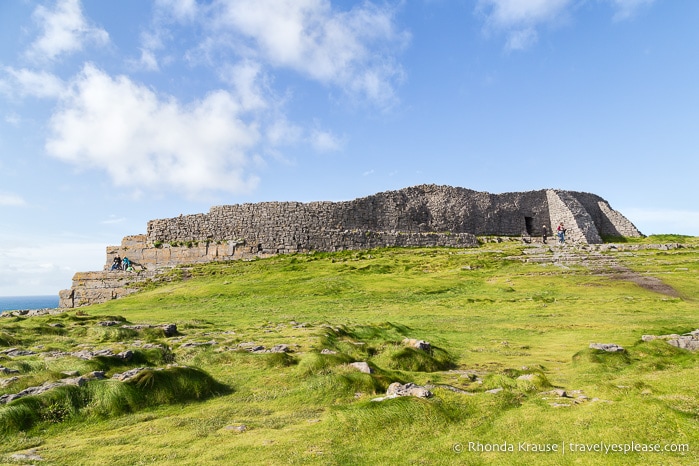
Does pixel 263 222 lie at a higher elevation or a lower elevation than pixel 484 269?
higher

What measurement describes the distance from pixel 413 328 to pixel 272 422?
984cm

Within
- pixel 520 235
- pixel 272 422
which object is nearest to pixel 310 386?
pixel 272 422

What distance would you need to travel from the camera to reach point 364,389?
7.75 meters

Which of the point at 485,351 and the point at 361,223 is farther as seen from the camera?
the point at 361,223

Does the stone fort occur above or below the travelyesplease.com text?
above

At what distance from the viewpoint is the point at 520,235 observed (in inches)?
1944

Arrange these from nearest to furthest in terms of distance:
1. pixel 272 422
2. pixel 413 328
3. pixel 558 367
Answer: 1. pixel 272 422
2. pixel 558 367
3. pixel 413 328

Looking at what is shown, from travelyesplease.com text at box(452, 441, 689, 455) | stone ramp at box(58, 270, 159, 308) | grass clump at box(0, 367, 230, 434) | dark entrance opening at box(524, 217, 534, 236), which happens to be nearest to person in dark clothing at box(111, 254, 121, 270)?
stone ramp at box(58, 270, 159, 308)

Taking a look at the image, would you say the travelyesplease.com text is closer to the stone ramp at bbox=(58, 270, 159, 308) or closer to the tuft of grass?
the tuft of grass

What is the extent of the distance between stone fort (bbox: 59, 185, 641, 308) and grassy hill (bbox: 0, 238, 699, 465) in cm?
1935

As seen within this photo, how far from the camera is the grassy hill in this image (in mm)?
5289

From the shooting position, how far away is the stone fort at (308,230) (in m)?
38.0

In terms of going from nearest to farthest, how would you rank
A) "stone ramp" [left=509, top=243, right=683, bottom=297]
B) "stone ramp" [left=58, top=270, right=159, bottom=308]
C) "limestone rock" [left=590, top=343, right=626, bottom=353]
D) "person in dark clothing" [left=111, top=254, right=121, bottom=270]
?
"limestone rock" [left=590, top=343, right=626, bottom=353]
"stone ramp" [left=509, top=243, right=683, bottom=297]
"stone ramp" [left=58, top=270, right=159, bottom=308]
"person in dark clothing" [left=111, top=254, right=121, bottom=270]

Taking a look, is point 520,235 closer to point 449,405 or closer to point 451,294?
point 451,294
